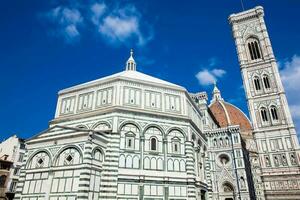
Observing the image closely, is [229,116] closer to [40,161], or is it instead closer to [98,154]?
[98,154]

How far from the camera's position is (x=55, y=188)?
1675 centimetres

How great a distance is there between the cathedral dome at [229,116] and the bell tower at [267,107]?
487 inches

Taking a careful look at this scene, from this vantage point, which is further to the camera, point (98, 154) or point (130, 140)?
point (130, 140)

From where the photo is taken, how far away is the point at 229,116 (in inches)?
2201

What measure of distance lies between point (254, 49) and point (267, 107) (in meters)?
12.7

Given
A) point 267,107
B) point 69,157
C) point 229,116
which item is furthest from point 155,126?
point 229,116

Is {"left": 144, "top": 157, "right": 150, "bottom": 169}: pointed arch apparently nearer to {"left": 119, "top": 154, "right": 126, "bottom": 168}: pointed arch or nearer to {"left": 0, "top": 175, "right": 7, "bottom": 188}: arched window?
{"left": 119, "top": 154, "right": 126, "bottom": 168}: pointed arch

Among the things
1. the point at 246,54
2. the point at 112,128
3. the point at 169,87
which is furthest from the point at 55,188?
the point at 246,54

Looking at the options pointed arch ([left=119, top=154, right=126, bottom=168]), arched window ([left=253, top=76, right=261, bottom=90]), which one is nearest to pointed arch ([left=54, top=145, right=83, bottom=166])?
pointed arch ([left=119, top=154, right=126, bottom=168])

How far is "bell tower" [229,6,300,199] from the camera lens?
35.2m

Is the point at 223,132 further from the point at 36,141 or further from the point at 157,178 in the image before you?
the point at 36,141

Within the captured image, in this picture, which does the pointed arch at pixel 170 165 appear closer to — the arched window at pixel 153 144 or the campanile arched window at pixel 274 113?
the arched window at pixel 153 144

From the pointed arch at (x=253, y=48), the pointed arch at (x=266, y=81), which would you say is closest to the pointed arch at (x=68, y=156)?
the pointed arch at (x=266, y=81)

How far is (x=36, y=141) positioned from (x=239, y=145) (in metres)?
28.5
